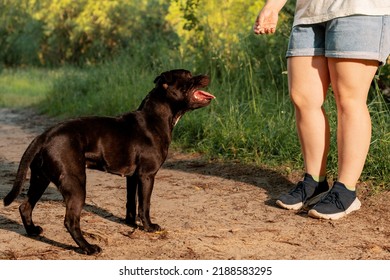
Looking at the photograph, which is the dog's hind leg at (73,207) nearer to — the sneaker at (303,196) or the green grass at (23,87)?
the sneaker at (303,196)

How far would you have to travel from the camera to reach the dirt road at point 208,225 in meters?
4.68

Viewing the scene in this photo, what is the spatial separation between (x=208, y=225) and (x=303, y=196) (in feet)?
3.01

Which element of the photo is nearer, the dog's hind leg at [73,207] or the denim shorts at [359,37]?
the dog's hind leg at [73,207]

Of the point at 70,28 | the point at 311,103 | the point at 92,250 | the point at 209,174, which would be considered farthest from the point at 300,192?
the point at 70,28

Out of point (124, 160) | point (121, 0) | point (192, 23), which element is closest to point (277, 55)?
point (192, 23)

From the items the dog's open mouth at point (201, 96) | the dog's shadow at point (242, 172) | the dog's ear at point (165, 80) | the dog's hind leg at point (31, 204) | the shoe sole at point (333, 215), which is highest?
the dog's ear at point (165, 80)

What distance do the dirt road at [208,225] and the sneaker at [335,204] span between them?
0.06m

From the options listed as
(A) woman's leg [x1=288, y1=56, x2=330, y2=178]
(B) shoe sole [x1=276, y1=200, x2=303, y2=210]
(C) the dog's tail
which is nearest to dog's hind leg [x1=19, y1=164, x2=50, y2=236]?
(C) the dog's tail

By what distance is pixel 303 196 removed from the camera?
19.0 ft

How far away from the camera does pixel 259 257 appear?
4578 millimetres

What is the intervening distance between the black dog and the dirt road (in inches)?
8.1

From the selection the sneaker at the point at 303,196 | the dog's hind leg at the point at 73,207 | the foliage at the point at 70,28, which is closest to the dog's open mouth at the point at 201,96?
the sneaker at the point at 303,196

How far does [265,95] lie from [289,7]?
1286mm

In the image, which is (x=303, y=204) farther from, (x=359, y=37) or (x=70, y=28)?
(x=70, y=28)
